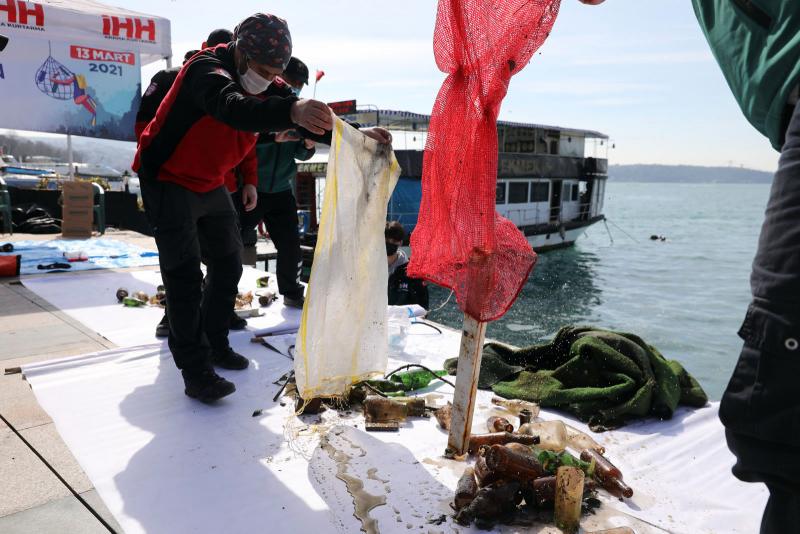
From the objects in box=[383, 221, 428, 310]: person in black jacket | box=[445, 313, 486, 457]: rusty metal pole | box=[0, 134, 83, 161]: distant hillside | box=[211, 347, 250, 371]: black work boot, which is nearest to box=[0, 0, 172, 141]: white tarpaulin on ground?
box=[383, 221, 428, 310]: person in black jacket

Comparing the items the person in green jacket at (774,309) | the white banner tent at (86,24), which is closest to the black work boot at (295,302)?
the person in green jacket at (774,309)

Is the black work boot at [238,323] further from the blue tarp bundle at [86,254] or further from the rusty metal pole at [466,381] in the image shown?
the blue tarp bundle at [86,254]

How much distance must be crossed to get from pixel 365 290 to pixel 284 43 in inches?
46.6

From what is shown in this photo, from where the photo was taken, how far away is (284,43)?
8.54 ft

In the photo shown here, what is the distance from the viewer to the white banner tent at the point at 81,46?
25.5 ft

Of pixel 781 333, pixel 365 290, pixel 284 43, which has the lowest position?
pixel 365 290

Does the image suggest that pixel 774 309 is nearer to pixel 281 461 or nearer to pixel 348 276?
pixel 348 276

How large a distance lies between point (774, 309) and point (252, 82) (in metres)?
2.39

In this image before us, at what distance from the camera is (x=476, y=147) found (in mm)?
2262

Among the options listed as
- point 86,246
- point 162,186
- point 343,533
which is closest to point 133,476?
point 343,533

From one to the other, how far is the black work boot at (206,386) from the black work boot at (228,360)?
499 mm

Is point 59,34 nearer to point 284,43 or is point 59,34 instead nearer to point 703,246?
point 284,43

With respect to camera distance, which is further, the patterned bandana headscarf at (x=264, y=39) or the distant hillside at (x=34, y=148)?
the distant hillside at (x=34, y=148)

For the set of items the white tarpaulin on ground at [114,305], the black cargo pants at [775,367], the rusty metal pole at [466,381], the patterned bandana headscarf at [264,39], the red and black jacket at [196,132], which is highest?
the patterned bandana headscarf at [264,39]
